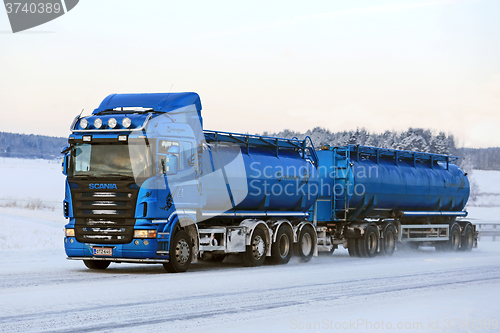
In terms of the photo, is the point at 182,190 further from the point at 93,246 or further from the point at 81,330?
the point at 81,330

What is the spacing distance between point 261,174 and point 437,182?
37.2 ft

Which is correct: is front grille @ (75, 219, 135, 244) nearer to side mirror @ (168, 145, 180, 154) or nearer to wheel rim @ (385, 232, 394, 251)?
side mirror @ (168, 145, 180, 154)

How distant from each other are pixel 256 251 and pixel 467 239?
14.4 metres

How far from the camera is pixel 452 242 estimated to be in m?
29.5

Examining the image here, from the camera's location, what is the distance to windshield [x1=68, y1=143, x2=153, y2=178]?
15.6 metres

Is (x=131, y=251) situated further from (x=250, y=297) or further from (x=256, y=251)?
(x=256, y=251)

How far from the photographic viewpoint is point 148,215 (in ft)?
51.4

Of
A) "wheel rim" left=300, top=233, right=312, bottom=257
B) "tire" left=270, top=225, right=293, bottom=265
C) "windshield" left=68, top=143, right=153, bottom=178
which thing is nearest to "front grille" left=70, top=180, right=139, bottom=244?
"windshield" left=68, top=143, right=153, bottom=178

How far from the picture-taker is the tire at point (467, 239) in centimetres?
3009

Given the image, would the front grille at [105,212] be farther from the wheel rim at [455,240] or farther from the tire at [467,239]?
the tire at [467,239]

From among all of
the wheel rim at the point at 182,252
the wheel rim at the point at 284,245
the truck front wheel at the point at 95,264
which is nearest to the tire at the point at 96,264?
the truck front wheel at the point at 95,264

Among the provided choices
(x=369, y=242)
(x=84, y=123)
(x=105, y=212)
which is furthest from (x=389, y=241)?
(x=84, y=123)

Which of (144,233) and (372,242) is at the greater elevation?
(144,233)

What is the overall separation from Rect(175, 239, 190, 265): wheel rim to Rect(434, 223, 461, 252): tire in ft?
51.4
